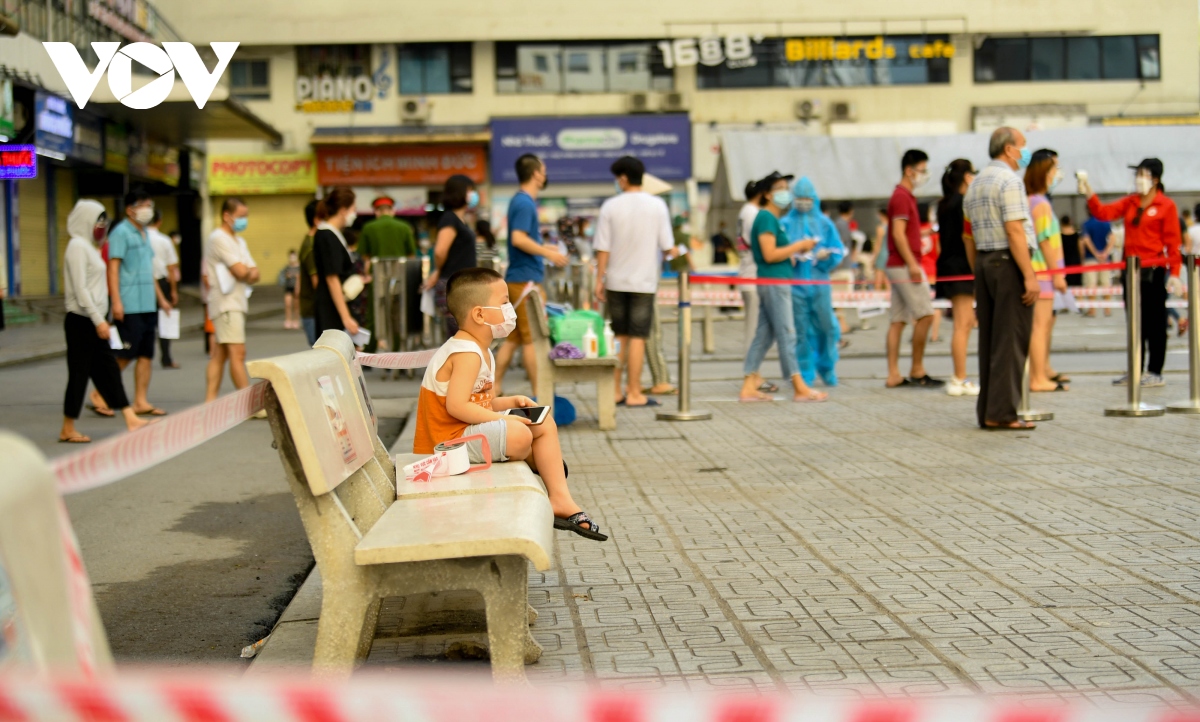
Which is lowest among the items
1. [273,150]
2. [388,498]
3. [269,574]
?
[269,574]

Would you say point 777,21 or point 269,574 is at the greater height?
point 777,21

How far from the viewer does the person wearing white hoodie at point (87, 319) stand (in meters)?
9.54

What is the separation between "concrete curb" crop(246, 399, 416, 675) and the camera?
3.90 m

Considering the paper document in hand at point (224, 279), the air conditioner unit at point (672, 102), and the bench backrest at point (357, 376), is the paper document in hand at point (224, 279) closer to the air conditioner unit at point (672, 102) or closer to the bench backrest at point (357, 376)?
the bench backrest at point (357, 376)

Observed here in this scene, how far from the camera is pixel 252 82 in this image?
43125 mm

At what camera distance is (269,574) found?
552 cm

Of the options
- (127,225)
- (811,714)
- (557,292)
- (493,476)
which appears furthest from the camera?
(557,292)

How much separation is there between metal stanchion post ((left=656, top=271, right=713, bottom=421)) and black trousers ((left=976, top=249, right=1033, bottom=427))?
7.05 feet

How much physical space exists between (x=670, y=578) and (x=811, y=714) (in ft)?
11.4

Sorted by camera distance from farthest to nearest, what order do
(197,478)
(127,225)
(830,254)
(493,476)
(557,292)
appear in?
1. (557,292)
2. (830,254)
3. (127,225)
4. (197,478)
5. (493,476)

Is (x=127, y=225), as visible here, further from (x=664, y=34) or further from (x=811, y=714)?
(x=664, y=34)

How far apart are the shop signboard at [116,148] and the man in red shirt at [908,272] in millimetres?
22523

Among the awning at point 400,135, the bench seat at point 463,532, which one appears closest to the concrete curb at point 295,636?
the bench seat at point 463,532

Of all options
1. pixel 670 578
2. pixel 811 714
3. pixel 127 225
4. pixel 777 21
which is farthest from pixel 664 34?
pixel 811 714
